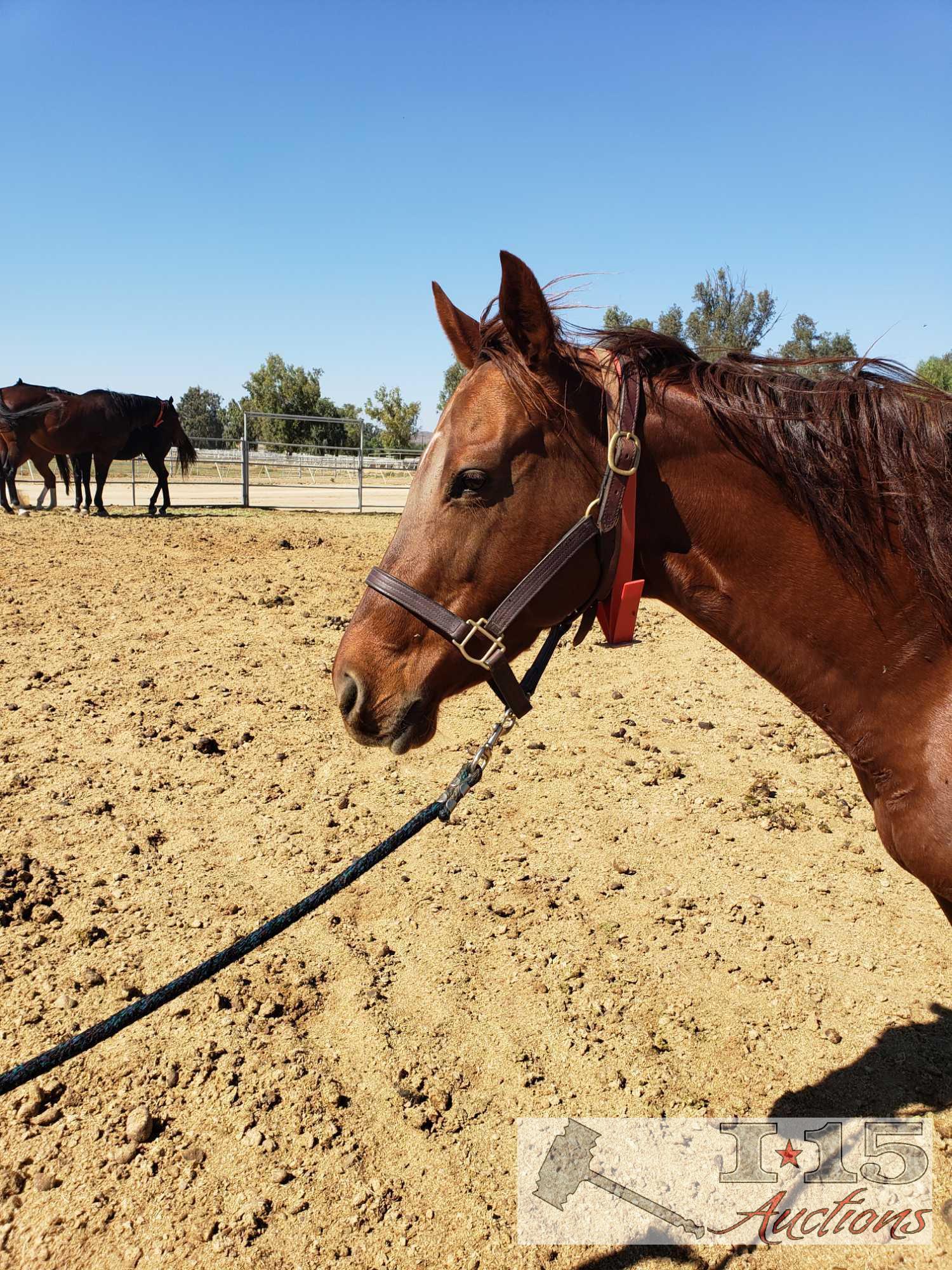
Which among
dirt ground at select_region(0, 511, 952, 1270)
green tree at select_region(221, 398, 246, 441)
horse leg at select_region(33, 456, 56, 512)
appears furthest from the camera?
green tree at select_region(221, 398, 246, 441)

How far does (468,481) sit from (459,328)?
500mm

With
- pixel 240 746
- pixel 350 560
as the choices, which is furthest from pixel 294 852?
pixel 350 560

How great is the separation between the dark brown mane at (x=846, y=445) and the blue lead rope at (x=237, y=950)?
630 millimetres

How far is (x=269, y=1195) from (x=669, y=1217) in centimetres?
110

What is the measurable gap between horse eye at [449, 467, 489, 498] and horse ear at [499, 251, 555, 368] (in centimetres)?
28

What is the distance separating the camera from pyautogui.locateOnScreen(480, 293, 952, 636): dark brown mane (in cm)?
173

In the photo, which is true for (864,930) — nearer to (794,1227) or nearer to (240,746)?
(794,1227)

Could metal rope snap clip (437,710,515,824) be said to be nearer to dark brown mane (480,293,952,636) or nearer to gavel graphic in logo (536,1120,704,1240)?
dark brown mane (480,293,952,636)

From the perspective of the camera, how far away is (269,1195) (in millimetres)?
2051

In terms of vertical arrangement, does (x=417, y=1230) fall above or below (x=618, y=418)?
below

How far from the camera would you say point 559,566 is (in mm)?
1723

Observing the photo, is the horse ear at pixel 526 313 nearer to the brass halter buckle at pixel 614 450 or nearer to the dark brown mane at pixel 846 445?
the dark brown mane at pixel 846 445

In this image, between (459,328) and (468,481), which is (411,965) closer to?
(468,481)

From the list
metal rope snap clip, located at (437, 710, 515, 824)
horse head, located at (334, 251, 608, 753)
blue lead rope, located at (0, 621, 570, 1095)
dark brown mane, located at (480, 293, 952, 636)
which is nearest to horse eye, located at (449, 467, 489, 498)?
horse head, located at (334, 251, 608, 753)
